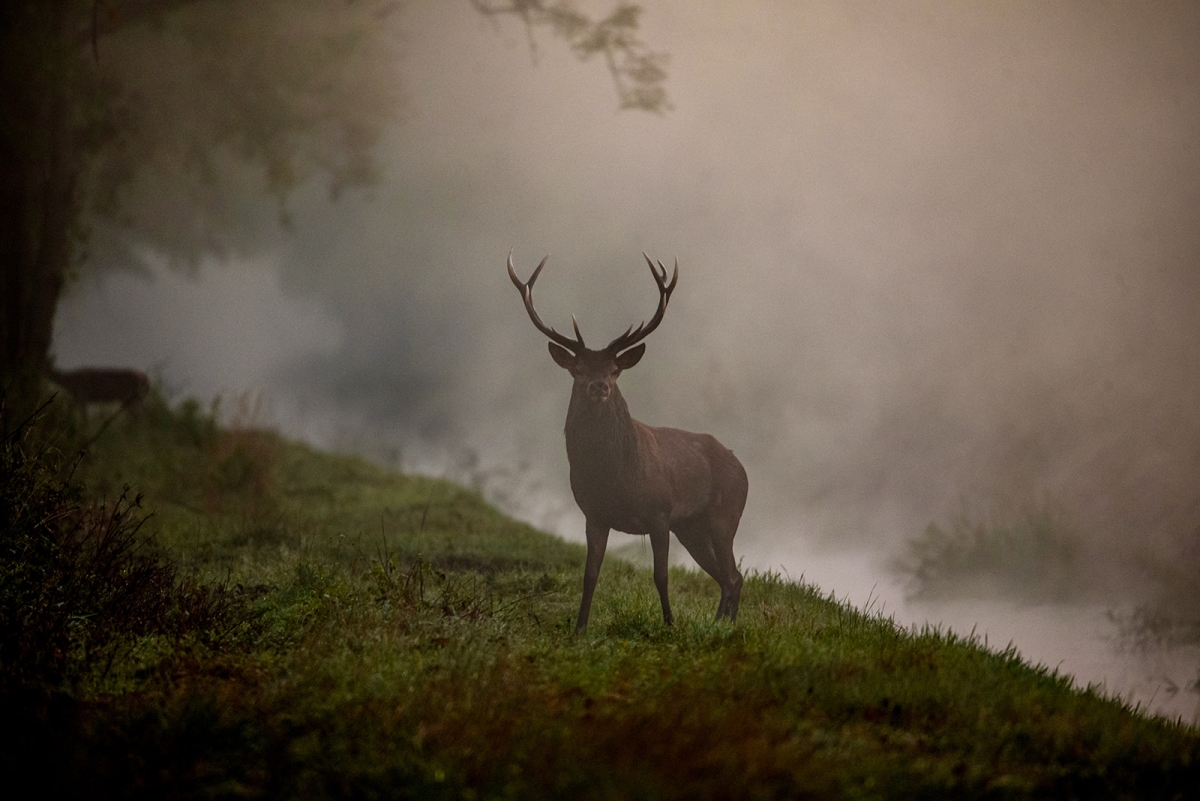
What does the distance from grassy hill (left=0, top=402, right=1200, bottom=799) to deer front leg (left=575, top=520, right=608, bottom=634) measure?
113mm

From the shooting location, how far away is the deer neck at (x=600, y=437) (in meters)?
6.44

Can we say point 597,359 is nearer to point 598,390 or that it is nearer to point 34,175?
point 598,390

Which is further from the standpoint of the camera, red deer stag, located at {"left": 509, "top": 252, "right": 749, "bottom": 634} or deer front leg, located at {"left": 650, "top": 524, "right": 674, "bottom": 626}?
red deer stag, located at {"left": 509, "top": 252, "right": 749, "bottom": 634}

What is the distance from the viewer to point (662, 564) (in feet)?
21.4

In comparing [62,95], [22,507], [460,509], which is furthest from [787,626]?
[62,95]

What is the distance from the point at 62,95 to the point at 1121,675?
12.8 metres

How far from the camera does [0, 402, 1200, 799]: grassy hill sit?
3711 mm

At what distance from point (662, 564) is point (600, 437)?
34.8 inches

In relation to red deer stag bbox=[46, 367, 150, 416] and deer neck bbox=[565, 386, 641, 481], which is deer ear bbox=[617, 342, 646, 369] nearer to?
deer neck bbox=[565, 386, 641, 481]

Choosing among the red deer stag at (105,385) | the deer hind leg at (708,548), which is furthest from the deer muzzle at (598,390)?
the red deer stag at (105,385)

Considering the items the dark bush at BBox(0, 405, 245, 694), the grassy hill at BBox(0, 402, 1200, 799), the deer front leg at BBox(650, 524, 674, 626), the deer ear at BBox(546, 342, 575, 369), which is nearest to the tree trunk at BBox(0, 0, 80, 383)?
the grassy hill at BBox(0, 402, 1200, 799)

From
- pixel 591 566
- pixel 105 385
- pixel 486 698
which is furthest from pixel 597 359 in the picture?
pixel 105 385

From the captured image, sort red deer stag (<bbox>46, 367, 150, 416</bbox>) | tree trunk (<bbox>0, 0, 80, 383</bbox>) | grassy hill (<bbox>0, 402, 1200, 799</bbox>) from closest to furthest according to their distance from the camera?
grassy hill (<bbox>0, 402, 1200, 799</bbox>) < tree trunk (<bbox>0, 0, 80, 383</bbox>) < red deer stag (<bbox>46, 367, 150, 416</bbox>)

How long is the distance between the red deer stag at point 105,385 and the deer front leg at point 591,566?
31.5ft
